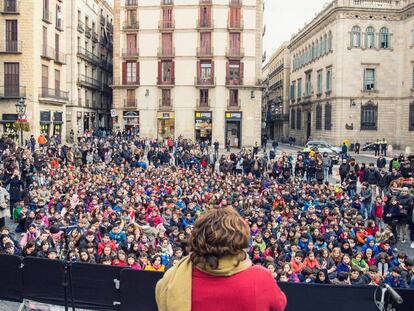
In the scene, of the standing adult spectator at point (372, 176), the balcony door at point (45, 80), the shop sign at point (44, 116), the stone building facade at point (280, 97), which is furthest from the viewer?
the stone building facade at point (280, 97)

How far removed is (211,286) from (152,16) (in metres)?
50.3

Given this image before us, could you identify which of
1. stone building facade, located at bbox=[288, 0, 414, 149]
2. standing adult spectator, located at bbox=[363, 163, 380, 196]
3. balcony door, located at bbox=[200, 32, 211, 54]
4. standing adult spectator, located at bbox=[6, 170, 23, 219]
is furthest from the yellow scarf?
balcony door, located at bbox=[200, 32, 211, 54]

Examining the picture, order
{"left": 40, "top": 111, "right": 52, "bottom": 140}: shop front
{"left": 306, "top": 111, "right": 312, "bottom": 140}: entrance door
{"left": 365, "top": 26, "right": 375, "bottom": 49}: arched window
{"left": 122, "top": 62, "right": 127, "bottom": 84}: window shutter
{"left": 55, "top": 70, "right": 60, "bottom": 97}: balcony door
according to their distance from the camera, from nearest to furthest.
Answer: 1. {"left": 40, "top": 111, "right": 52, "bottom": 140}: shop front
2. {"left": 55, "top": 70, "right": 60, "bottom": 97}: balcony door
3. {"left": 365, "top": 26, "right": 375, "bottom": 49}: arched window
4. {"left": 122, "top": 62, "right": 127, "bottom": 84}: window shutter
5. {"left": 306, "top": 111, "right": 312, "bottom": 140}: entrance door

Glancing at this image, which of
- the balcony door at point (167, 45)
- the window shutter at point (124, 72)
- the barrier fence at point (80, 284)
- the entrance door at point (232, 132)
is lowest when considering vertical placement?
the barrier fence at point (80, 284)

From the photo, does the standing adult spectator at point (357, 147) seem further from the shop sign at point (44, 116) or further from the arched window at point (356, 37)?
the shop sign at point (44, 116)

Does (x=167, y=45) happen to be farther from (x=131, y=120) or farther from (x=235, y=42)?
(x=131, y=120)

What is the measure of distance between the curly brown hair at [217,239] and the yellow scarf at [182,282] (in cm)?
3

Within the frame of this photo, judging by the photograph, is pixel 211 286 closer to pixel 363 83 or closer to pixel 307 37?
pixel 363 83

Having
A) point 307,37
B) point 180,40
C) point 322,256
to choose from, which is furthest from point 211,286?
point 307,37

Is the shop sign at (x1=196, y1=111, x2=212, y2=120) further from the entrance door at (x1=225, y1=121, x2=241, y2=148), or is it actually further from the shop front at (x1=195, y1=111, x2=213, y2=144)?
the entrance door at (x1=225, y1=121, x2=241, y2=148)

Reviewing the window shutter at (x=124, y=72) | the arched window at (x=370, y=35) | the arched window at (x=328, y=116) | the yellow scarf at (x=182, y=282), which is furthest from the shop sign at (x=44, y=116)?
the yellow scarf at (x=182, y=282)

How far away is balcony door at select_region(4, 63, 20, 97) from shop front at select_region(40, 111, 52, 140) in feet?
9.61

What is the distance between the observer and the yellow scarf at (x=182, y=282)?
2.41 m

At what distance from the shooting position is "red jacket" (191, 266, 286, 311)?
2.37 metres
